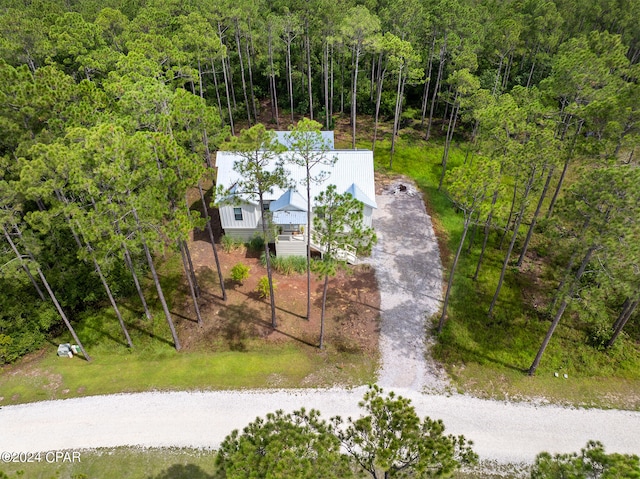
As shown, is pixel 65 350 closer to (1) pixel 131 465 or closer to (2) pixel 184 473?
(1) pixel 131 465

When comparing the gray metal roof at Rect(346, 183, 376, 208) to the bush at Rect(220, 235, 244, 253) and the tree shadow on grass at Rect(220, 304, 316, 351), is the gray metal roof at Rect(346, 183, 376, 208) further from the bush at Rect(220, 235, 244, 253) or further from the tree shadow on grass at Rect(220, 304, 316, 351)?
the tree shadow on grass at Rect(220, 304, 316, 351)

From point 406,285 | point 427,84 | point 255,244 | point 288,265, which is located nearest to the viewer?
point 406,285

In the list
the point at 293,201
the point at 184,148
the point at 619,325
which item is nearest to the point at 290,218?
the point at 293,201

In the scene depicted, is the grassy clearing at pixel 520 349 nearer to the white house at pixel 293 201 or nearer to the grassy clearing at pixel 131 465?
the white house at pixel 293 201

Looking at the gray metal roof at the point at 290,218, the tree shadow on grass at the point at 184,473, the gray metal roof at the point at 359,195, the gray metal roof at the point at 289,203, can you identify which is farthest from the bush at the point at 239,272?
the tree shadow on grass at the point at 184,473

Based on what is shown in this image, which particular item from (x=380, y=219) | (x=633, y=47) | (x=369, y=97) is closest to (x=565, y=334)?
(x=380, y=219)

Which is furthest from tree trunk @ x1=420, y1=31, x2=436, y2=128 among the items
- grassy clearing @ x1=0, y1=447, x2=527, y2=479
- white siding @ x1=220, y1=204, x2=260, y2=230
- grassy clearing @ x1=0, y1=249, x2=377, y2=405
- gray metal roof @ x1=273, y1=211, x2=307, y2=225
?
grassy clearing @ x1=0, y1=447, x2=527, y2=479
